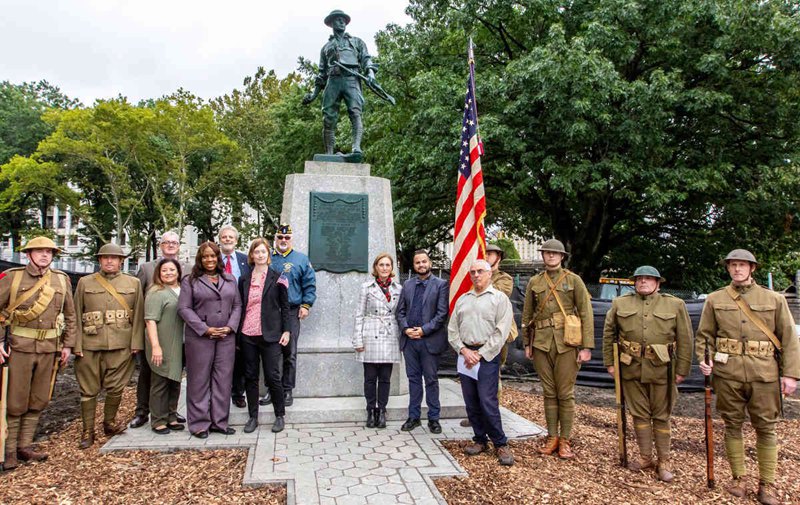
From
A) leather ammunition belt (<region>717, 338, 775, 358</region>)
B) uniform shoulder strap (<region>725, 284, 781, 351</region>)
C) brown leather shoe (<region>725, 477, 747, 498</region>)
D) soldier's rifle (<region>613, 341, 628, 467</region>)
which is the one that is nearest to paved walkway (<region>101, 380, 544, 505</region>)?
soldier's rifle (<region>613, 341, 628, 467</region>)

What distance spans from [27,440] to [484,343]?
4170 millimetres

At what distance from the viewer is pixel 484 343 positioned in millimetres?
4789

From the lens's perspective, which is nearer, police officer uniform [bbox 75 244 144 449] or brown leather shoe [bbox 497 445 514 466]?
brown leather shoe [bbox 497 445 514 466]

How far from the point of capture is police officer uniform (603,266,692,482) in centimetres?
457

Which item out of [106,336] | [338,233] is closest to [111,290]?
[106,336]

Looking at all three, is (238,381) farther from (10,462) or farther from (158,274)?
(10,462)

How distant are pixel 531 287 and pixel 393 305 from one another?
1425 mm

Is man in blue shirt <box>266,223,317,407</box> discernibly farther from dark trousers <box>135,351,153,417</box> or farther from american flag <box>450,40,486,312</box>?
american flag <box>450,40,486,312</box>

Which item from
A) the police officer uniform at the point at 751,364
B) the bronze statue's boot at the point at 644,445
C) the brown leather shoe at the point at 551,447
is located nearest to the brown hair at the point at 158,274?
the brown leather shoe at the point at 551,447

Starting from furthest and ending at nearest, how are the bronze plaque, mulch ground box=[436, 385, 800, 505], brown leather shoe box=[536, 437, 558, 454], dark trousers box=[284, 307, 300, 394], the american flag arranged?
the bronze plaque
the american flag
dark trousers box=[284, 307, 300, 394]
brown leather shoe box=[536, 437, 558, 454]
mulch ground box=[436, 385, 800, 505]

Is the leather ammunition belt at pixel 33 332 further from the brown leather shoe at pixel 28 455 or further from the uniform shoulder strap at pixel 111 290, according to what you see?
the brown leather shoe at pixel 28 455

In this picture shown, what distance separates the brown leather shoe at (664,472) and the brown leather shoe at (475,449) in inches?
57.4

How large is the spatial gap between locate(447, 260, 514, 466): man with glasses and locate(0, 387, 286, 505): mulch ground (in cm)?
184

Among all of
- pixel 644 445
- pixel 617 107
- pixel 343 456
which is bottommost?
pixel 343 456
